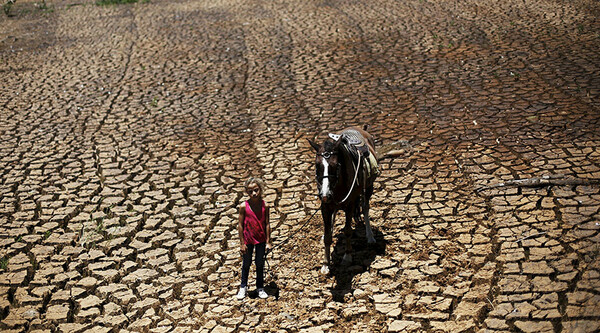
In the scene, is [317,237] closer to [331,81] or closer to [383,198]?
[383,198]

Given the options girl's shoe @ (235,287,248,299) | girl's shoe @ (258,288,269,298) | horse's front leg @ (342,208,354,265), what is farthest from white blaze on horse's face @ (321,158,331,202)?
girl's shoe @ (235,287,248,299)

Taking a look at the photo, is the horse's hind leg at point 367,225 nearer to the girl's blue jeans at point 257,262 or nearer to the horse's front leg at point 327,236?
the horse's front leg at point 327,236

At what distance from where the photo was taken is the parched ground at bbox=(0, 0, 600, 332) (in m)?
5.96

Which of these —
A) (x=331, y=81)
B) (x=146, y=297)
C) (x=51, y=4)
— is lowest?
(x=146, y=297)

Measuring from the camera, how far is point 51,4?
24125 millimetres

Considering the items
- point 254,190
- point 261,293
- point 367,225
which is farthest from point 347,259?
point 254,190

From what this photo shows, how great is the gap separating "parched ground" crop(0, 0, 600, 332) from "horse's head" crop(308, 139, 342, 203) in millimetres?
1174

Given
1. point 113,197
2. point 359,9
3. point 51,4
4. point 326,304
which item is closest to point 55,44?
point 51,4

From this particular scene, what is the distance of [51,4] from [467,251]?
22615 millimetres

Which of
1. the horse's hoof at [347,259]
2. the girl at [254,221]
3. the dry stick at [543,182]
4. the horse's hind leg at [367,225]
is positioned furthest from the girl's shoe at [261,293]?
the dry stick at [543,182]

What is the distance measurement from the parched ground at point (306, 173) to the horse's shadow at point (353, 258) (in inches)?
1.1

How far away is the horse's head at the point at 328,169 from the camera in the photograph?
18.3ft

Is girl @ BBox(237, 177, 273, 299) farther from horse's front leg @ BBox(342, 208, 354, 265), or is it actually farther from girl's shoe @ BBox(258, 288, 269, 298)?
horse's front leg @ BBox(342, 208, 354, 265)

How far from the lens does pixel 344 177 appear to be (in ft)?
19.4
